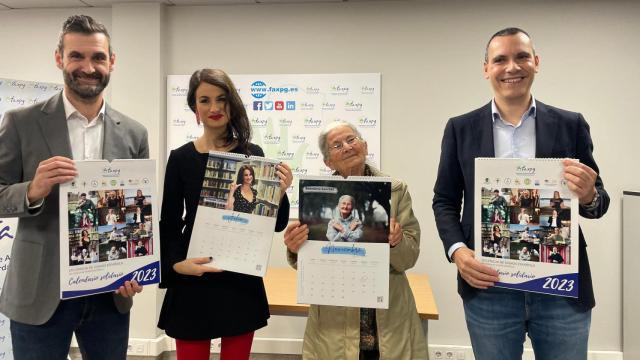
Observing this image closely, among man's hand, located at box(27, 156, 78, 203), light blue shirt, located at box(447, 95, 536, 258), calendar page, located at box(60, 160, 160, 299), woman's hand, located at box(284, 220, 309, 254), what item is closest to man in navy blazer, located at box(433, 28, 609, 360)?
light blue shirt, located at box(447, 95, 536, 258)

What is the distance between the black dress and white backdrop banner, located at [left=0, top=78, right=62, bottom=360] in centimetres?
173

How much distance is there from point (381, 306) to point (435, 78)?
2.65m

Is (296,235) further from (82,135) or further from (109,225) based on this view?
(82,135)

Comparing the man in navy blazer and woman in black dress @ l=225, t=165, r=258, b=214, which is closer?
the man in navy blazer

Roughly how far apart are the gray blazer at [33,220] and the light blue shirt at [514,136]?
1424 mm

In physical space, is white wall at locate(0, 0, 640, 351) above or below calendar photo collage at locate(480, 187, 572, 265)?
above

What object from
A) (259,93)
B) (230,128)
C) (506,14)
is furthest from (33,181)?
(506,14)

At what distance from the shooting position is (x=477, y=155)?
1.52 meters

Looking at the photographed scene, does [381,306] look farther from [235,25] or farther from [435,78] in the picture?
[235,25]

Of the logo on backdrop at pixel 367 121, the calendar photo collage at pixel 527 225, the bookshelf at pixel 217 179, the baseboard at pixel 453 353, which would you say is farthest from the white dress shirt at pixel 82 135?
the baseboard at pixel 453 353

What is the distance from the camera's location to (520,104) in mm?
1520

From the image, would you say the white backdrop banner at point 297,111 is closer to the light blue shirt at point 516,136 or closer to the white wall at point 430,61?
the white wall at point 430,61

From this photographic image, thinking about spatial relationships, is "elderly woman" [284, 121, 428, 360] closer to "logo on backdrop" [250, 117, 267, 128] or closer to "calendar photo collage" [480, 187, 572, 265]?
"calendar photo collage" [480, 187, 572, 265]

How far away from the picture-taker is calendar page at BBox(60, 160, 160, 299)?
1.42m
